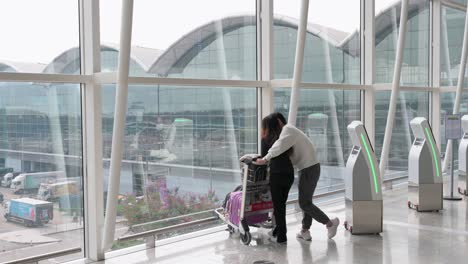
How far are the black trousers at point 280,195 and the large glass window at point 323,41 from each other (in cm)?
262

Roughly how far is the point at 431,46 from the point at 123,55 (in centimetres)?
968

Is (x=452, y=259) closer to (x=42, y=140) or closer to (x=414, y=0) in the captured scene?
(x=42, y=140)

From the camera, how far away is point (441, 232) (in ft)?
23.5

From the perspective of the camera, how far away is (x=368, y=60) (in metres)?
10.8

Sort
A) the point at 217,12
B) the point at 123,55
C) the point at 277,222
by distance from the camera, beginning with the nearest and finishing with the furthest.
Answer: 1. the point at 123,55
2. the point at 277,222
3. the point at 217,12

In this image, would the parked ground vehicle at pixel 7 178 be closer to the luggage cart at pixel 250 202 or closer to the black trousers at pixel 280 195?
the luggage cart at pixel 250 202

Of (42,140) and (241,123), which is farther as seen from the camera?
(241,123)

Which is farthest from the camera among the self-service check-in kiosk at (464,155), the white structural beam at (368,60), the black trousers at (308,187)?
the white structural beam at (368,60)

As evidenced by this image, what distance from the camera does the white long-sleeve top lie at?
249 inches

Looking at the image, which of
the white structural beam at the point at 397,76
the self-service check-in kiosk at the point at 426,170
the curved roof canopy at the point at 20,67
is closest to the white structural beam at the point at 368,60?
the white structural beam at the point at 397,76

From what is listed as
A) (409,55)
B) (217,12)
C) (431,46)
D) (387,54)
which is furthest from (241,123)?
(431,46)

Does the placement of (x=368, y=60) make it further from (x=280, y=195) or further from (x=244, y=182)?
(x=244, y=182)

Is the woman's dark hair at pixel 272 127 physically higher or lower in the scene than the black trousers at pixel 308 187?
higher

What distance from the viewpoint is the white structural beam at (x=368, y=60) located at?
35.1ft
